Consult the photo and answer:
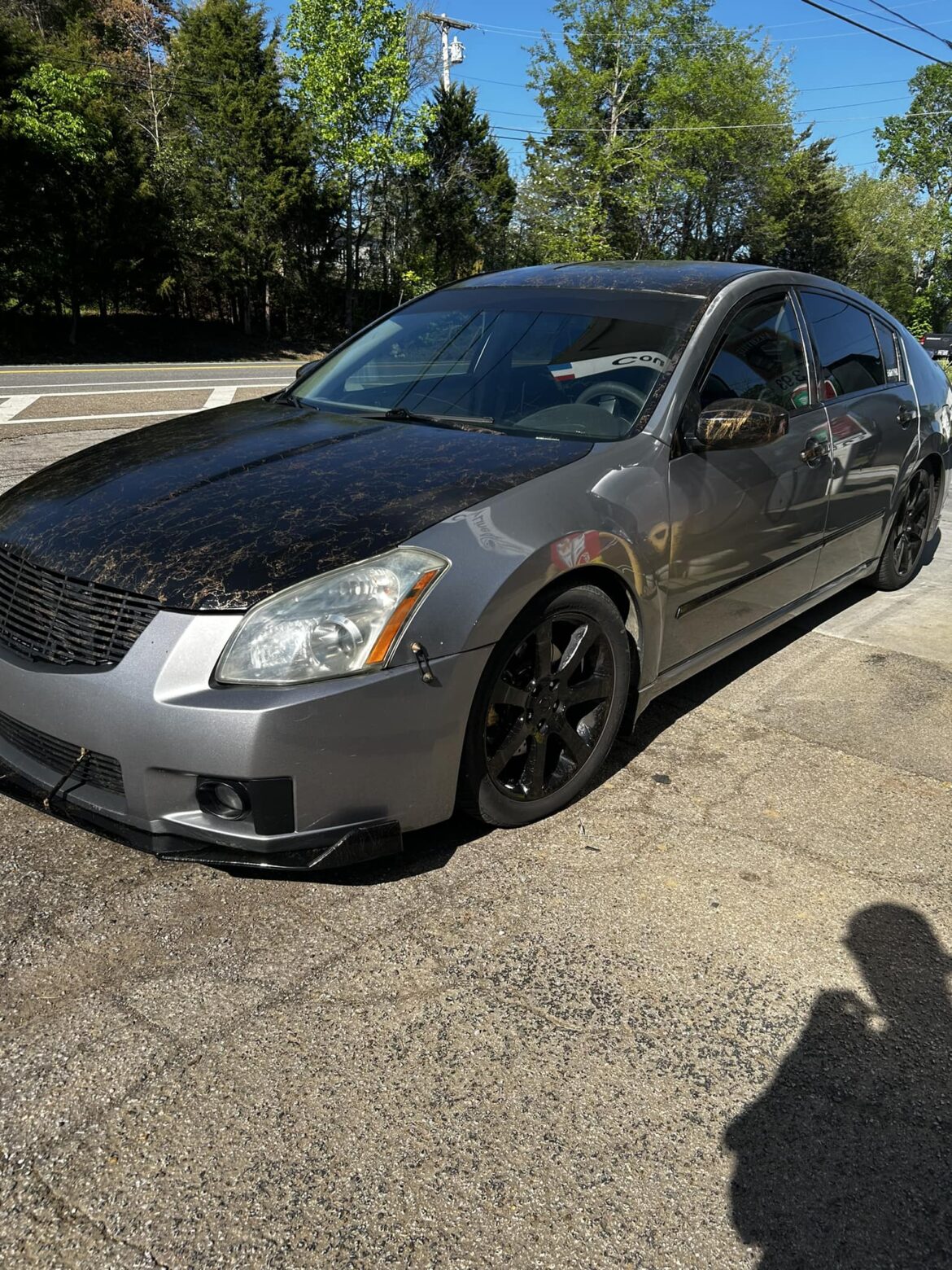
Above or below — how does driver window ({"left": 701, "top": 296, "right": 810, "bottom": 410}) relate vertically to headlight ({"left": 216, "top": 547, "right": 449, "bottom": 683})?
above

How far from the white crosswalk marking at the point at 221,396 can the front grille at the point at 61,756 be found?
1053 cm

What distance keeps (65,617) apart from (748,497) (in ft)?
7.46

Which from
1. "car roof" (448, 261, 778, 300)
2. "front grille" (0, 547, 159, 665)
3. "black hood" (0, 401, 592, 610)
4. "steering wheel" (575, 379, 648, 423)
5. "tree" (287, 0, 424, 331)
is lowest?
"front grille" (0, 547, 159, 665)

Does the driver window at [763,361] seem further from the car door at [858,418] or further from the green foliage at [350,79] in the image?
the green foliage at [350,79]

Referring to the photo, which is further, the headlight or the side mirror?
the side mirror

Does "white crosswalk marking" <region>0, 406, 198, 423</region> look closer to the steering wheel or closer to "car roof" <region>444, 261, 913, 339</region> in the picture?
"car roof" <region>444, 261, 913, 339</region>

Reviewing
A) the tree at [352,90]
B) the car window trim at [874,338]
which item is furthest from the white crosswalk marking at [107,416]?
the tree at [352,90]

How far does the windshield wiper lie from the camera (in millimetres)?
3211

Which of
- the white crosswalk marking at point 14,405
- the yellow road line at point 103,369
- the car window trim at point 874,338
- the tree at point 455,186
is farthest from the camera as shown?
the tree at point 455,186

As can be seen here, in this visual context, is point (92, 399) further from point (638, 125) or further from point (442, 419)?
point (638, 125)

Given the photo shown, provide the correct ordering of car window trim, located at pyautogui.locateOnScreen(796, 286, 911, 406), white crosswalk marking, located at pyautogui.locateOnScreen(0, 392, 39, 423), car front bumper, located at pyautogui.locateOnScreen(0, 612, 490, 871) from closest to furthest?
car front bumper, located at pyautogui.locateOnScreen(0, 612, 490, 871)
car window trim, located at pyautogui.locateOnScreen(796, 286, 911, 406)
white crosswalk marking, located at pyautogui.locateOnScreen(0, 392, 39, 423)

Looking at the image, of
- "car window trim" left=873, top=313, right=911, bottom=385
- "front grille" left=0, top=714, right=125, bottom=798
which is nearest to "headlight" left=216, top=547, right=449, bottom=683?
"front grille" left=0, top=714, right=125, bottom=798

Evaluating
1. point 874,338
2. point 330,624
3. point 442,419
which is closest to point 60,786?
point 330,624

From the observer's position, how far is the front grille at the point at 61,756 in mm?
2293
